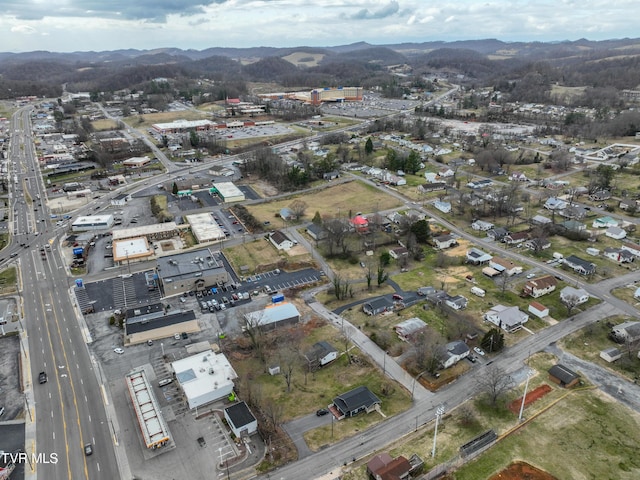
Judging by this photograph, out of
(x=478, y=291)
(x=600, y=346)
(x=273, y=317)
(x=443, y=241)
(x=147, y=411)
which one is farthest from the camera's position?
(x=443, y=241)

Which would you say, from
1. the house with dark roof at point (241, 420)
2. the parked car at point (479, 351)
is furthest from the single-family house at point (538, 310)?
the house with dark roof at point (241, 420)

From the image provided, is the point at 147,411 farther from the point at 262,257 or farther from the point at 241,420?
the point at 262,257

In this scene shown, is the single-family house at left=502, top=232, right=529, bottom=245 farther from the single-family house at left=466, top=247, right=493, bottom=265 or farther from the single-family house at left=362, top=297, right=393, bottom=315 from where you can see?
the single-family house at left=362, top=297, right=393, bottom=315

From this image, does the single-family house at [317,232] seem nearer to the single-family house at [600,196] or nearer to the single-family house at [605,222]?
the single-family house at [605,222]

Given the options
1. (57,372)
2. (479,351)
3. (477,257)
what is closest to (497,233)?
(477,257)

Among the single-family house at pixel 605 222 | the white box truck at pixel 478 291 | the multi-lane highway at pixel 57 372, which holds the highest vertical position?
the multi-lane highway at pixel 57 372

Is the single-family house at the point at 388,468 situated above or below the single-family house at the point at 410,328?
above

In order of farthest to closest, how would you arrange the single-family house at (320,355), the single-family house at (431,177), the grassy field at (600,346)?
the single-family house at (431,177) → the single-family house at (320,355) → the grassy field at (600,346)
